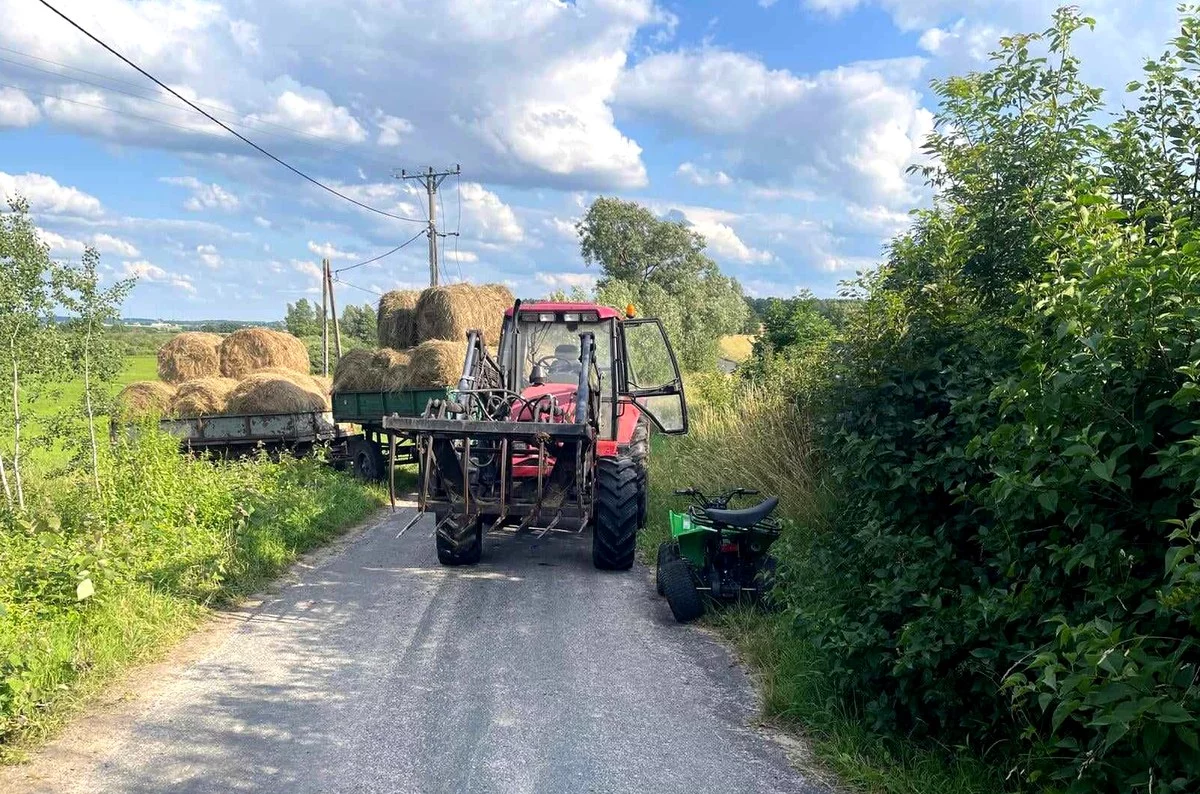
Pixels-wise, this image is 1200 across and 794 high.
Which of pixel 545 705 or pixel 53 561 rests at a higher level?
pixel 53 561

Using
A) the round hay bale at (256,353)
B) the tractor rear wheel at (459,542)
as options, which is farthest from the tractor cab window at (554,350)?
the round hay bale at (256,353)

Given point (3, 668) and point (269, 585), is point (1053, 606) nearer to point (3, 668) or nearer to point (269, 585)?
point (3, 668)

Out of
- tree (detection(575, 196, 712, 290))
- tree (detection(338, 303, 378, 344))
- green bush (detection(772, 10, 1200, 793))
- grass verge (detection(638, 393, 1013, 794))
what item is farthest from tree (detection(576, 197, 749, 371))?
green bush (detection(772, 10, 1200, 793))

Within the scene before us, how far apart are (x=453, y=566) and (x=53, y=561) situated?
3.30 meters

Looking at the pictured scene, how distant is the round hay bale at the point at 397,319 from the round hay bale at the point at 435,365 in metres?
2.14

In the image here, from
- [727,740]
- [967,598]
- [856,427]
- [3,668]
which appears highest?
[856,427]

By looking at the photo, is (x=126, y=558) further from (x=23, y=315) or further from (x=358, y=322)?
(x=358, y=322)

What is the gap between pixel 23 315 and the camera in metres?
8.27

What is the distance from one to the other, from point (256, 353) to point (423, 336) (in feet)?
15.6

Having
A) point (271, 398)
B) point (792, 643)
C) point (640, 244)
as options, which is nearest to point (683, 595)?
point (792, 643)

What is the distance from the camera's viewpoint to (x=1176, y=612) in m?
2.71

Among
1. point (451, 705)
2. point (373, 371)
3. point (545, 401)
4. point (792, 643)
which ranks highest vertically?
A: point (373, 371)

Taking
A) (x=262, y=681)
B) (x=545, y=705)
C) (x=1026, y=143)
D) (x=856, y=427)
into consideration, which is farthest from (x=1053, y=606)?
(x=262, y=681)

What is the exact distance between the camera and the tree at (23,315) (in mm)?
8117
